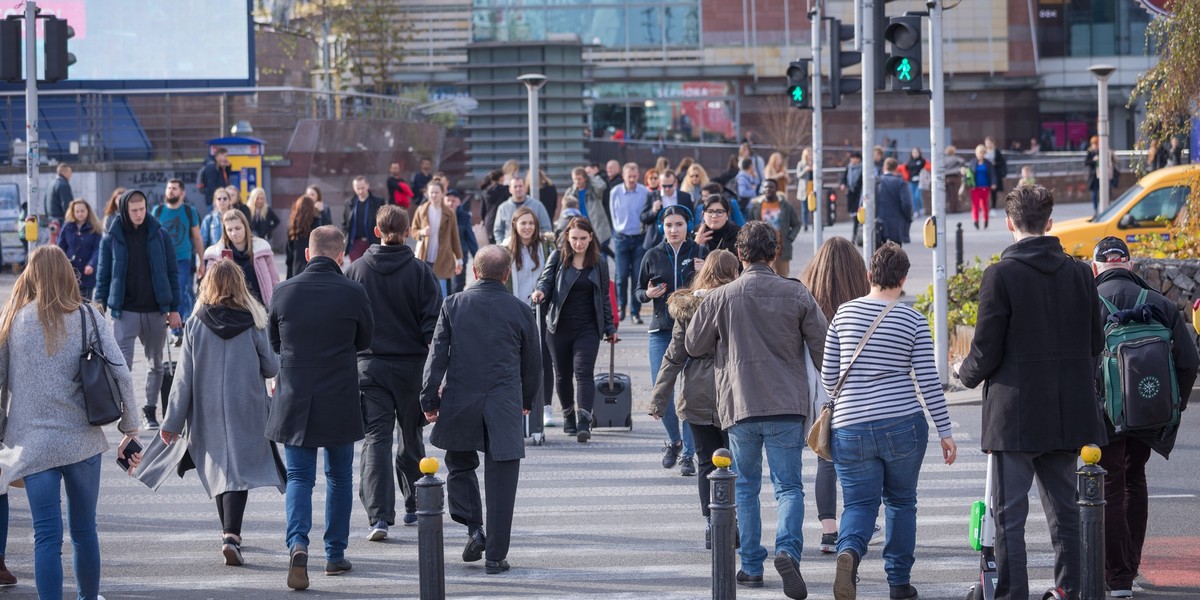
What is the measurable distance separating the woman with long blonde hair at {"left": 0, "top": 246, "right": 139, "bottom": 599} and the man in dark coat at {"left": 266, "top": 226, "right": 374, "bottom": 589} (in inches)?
43.9

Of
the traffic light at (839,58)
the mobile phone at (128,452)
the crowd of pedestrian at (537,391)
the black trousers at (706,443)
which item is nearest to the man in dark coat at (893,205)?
the traffic light at (839,58)

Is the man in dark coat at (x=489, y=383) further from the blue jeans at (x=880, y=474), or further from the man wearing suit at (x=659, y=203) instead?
the man wearing suit at (x=659, y=203)

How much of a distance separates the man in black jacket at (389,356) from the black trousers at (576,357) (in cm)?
262

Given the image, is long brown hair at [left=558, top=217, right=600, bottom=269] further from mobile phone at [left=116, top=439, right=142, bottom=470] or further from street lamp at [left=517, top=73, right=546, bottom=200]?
street lamp at [left=517, top=73, right=546, bottom=200]

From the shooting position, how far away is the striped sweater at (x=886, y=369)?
714 cm

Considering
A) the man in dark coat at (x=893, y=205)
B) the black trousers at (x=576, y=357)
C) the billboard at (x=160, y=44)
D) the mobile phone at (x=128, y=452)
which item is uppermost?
the billboard at (x=160, y=44)

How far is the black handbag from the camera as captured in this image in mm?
7082

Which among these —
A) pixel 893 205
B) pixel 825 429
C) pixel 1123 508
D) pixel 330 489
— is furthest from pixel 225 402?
pixel 893 205

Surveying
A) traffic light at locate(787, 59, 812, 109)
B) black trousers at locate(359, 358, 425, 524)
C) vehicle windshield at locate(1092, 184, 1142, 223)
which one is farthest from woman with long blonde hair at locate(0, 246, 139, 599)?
vehicle windshield at locate(1092, 184, 1142, 223)

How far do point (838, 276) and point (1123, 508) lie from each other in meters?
1.93

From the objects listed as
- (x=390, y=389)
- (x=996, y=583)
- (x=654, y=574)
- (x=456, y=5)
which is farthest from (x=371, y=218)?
(x=456, y=5)

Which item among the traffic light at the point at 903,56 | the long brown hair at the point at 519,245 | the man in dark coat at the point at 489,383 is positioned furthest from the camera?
the traffic light at the point at 903,56

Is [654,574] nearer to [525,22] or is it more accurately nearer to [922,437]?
[922,437]

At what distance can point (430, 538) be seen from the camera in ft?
21.1
